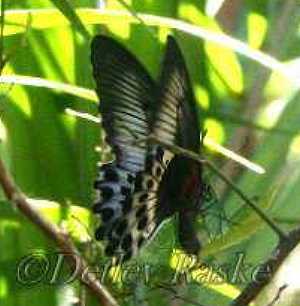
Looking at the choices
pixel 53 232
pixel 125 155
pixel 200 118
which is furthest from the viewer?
pixel 200 118

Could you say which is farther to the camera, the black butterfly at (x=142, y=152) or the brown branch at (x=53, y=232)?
the black butterfly at (x=142, y=152)

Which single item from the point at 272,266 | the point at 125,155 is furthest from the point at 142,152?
the point at 272,266

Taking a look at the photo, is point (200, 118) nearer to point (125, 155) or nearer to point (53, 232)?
point (125, 155)

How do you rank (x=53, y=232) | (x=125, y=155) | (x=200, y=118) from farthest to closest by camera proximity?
1. (x=200, y=118)
2. (x=125, y=155)
3. (x=53, y=232)

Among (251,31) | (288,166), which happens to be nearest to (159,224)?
(288,166)

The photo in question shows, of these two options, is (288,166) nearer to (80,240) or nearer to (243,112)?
(243,112)

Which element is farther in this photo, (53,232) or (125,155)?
(125,155)
